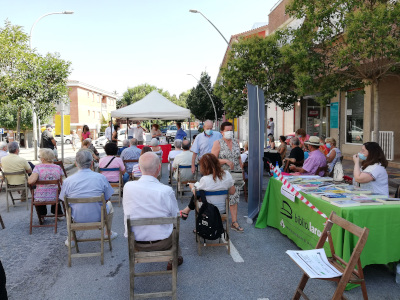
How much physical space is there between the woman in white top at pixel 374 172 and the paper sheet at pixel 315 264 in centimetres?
165

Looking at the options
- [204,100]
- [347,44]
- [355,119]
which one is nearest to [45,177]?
[347,44]

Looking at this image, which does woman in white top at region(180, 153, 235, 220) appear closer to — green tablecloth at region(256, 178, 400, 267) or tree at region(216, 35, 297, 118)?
green tablecloth at region(256, 178, 400, 267)

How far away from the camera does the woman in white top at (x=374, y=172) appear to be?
434 cm

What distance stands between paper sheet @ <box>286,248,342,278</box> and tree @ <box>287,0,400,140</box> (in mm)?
6683

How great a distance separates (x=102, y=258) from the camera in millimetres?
4230

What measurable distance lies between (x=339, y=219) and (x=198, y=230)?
1.77 meters

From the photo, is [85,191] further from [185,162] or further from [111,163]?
[185,162]

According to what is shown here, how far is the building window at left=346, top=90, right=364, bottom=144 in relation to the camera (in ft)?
49.1

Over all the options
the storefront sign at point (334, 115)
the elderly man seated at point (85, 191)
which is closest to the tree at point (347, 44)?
the storefront sign at point (334, 115)

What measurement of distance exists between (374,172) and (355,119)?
12195mm

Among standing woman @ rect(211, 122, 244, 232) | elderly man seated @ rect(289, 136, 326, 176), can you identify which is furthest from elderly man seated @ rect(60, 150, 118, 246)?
elderly man seated @ rect(289, 136, 326, 176)

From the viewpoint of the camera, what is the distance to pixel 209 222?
4.16m

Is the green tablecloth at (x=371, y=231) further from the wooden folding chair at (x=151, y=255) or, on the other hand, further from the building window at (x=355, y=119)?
the building window at (x=355, y=119)

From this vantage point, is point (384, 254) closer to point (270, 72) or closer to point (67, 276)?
point (67, 276)
